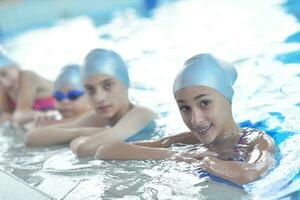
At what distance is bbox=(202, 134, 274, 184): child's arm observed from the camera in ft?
9.16

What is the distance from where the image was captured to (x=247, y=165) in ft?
9.24

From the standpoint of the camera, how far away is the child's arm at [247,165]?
9.16 feet

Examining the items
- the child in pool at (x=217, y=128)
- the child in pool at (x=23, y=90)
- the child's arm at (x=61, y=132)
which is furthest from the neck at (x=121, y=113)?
the child in pool at (x=23, y=90)

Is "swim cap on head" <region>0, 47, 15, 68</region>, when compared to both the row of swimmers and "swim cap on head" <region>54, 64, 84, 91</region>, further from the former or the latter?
"swim cap on head" <region>54, 64, 84, 91</region>

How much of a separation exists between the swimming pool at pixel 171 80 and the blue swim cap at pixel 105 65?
1.78 feet

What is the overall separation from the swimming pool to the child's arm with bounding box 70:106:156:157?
97 millimetres

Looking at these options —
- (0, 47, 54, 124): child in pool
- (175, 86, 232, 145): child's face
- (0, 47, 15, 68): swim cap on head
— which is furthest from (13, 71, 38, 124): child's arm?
(175, 86, 232, 145): child's face

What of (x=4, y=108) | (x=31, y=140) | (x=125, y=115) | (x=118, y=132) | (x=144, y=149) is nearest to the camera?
(x=144, y=149)

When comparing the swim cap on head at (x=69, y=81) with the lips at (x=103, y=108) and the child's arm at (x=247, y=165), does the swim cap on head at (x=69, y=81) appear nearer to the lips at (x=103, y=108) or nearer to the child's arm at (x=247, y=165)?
the lips at (x=103, y=108)

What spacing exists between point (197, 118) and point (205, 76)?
252mm

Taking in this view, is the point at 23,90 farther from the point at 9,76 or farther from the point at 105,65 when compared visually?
the point at 105,65

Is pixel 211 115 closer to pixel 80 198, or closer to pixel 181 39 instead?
pixel 80 198

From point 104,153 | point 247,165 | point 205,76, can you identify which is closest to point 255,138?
point 247,165

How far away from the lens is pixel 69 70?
4773mm
